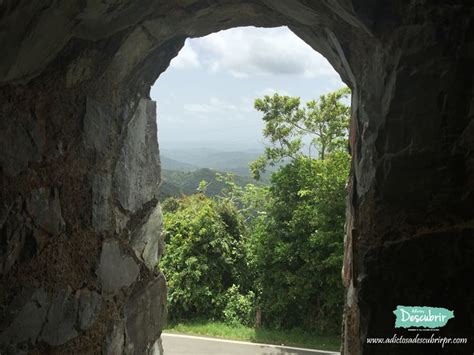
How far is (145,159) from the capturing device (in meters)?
2.95

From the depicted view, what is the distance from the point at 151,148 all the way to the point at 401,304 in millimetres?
2048

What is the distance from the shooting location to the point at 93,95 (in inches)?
92.2

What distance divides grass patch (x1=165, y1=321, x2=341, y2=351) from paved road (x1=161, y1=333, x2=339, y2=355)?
0.24 m

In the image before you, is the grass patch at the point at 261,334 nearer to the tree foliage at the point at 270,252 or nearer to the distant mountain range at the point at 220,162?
the tree foliage at the point at 270,252

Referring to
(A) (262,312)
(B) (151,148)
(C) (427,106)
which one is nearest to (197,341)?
(A) (262,312)

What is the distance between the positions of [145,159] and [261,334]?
7056 millimetres

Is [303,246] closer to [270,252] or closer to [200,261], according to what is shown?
[270,252]

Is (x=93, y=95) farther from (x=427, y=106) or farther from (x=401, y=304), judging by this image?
(x=401, y=304)
